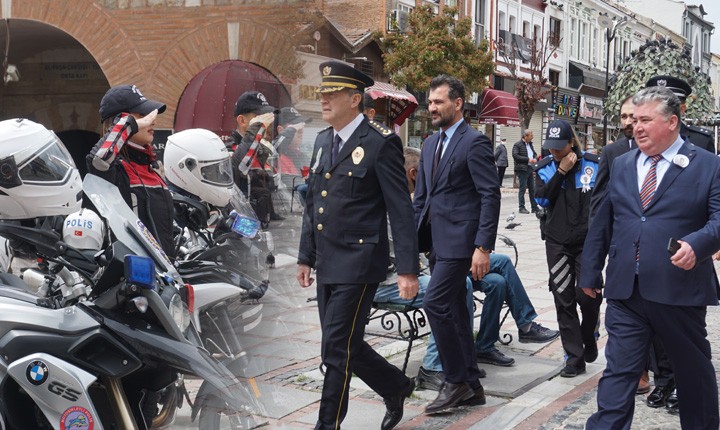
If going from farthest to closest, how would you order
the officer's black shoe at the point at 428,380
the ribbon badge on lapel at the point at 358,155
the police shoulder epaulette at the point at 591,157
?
the police shoulder epaulette at the point at 591,157 → the officer's black shoe at the point at 428,380 → the ribbon badge on lapel at the point at 358,155

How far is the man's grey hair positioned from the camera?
4496mm

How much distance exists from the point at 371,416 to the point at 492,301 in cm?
154

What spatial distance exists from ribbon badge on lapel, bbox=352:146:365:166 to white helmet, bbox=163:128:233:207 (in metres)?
0.59

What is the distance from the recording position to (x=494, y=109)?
125 ft

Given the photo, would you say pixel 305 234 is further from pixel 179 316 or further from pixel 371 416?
pixel 179 316

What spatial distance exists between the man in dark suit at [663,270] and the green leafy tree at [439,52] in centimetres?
2112

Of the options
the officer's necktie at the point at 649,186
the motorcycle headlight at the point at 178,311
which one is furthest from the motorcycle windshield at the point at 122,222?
the officer's necktie at the point at 649,186

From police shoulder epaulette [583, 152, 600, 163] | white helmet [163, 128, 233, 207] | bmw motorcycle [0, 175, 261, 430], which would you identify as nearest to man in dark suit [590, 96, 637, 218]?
police shoulder epaulette [583, 152, 600, 163]

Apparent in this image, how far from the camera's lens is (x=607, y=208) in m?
4.72

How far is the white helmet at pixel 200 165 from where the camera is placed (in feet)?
14.3

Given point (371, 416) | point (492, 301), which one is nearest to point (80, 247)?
point (371, 416)

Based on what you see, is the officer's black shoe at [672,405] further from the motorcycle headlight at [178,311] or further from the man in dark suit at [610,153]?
the motorcycle headlight at [178,311]

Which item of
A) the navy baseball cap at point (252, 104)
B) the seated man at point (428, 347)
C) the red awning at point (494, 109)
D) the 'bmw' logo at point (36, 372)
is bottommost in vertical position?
the seated man at point (428, 347)

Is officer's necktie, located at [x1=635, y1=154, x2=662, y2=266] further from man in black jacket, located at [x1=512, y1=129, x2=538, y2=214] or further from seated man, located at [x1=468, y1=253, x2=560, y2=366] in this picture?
man in black jacket, located at [x1=512, y1=129, x2=538, y2=214]
